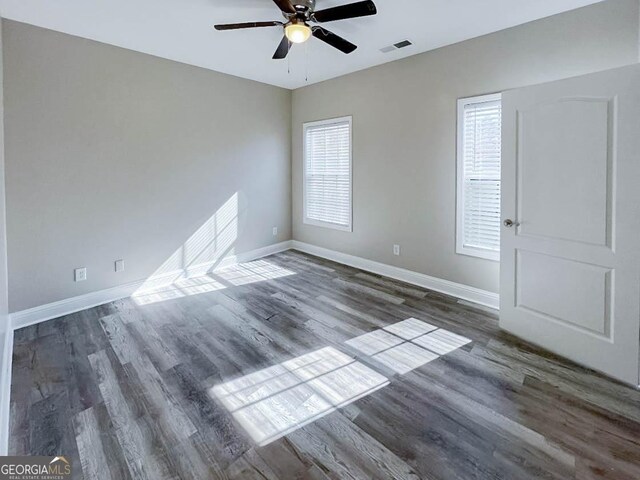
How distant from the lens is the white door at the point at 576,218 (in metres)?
2.21

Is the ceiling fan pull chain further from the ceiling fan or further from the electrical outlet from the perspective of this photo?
the electrical outlet

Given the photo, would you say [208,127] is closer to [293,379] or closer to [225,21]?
[225,21]

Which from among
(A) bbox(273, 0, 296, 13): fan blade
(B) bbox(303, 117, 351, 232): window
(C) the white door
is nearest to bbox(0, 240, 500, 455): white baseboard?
(B) bbox(303, 117, 351, 232): window

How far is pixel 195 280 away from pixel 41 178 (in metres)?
1.99

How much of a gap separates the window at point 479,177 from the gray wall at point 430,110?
101mm

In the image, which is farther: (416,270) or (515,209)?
(416,270)

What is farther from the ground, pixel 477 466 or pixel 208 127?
pixel 208 127

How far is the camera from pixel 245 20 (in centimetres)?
309

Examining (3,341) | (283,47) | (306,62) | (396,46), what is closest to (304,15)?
(283,47)

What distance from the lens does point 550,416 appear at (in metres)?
1.95

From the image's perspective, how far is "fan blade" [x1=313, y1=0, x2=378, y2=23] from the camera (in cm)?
231

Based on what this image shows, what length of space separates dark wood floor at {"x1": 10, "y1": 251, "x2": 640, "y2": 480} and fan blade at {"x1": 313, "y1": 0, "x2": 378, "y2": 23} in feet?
8.54

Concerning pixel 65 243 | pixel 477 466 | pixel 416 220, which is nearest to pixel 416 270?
pixel 416 220

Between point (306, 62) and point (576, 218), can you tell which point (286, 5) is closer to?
point (306, 62)
